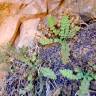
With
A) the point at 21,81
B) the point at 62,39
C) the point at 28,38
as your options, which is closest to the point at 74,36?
the point at 62,39

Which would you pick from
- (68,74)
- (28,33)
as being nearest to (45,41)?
(28,33)

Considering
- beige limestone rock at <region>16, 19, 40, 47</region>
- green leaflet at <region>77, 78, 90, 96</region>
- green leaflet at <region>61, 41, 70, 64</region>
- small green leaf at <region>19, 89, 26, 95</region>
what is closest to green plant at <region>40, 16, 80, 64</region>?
green leaflet at <region>61, 41, 70, 64</region>

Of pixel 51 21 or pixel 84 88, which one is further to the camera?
pixel 51 21

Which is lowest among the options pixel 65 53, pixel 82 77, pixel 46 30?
pixel 82 77

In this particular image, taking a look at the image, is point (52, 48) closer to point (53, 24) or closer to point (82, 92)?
point (53, 24)

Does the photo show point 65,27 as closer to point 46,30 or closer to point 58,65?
point 46,30

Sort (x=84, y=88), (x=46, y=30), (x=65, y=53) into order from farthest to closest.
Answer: (x=46, y=30)
(x=65, y=53)
(x=84, y=88)

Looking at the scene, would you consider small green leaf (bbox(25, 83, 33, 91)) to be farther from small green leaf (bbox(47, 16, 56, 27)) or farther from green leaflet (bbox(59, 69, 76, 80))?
small green leaf (bbox(47, 16, 56, 27))

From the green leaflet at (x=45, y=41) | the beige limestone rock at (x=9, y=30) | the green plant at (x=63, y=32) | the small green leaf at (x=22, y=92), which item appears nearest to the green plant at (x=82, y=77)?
the green plant at (x=63, y=32)

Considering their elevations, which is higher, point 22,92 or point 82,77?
point 82,77
